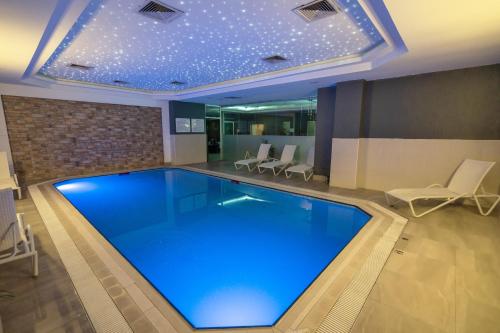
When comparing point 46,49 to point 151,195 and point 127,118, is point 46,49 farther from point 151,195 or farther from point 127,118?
point 127,118

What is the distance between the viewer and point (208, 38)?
11.3 feet

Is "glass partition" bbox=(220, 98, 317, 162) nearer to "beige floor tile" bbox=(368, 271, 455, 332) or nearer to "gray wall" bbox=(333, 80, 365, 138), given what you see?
"gray wall" bbox=(333, 80, 365, 138)

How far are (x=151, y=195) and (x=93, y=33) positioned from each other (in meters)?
3.51


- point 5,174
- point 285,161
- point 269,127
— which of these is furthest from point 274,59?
point 5,174

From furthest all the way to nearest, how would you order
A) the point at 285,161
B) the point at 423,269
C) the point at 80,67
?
the point at 285,161
the point at 80,67
the point at 423,269

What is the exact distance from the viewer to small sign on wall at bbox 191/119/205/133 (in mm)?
10134

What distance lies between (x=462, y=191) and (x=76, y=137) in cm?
1002

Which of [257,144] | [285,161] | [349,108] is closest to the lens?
[349,108]

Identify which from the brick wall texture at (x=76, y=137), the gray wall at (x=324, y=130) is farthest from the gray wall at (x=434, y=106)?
the brick wall texture at (x=76, y=137)

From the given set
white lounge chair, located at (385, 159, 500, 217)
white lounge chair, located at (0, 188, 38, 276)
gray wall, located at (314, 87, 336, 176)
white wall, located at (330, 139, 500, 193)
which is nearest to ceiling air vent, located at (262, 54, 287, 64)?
gray wall, located at (314, 87, 336, 176)

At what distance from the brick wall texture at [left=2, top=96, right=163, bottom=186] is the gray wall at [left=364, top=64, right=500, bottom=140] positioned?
23.6 feet

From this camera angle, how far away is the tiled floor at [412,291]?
167cm

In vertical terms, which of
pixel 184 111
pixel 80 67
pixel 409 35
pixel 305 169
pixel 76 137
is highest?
pixel 80 67

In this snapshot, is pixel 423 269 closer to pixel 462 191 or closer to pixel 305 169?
pixel 462 191
